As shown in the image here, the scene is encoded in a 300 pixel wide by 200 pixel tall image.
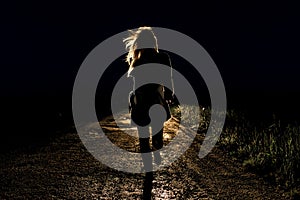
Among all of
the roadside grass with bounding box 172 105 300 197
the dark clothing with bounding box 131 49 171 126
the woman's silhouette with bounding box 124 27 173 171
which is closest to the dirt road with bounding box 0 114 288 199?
the roadside grass with bounding box 172 105 300 197

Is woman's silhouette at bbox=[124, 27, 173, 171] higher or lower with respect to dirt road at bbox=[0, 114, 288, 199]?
higher

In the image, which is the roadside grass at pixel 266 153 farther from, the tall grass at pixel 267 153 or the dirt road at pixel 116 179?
the dirt road at pixel 116 179

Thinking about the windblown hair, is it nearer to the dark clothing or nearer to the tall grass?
the dark clothing

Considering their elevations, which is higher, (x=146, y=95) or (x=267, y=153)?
(x=146, y=95)

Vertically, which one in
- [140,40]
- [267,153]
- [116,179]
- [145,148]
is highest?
[140,40]

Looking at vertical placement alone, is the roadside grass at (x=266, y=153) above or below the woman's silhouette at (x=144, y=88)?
below

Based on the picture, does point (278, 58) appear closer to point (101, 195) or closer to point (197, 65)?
point (197, 65)

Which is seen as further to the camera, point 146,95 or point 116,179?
point 146,95

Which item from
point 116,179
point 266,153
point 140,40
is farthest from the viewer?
point 266,153

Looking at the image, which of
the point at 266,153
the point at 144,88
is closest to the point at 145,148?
the point at 144,88

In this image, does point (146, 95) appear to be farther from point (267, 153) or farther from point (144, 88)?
point (267, 153)

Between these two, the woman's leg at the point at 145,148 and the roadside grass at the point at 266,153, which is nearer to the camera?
the roadside grass at the point at 266,153

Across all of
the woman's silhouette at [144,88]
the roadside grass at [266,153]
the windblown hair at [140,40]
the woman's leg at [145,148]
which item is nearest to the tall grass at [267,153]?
the roadside grass at [266,153]

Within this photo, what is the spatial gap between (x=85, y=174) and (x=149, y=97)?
141cm
